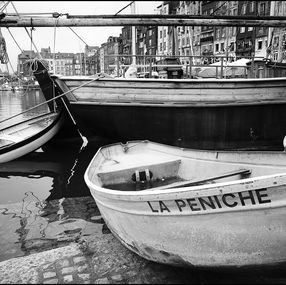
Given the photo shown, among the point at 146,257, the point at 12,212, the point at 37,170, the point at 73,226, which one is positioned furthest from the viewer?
the point at 37,170

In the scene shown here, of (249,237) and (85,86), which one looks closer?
Result: (249,237)

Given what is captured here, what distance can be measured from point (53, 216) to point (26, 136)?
20.7ft

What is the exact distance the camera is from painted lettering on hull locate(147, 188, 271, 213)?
3.07m

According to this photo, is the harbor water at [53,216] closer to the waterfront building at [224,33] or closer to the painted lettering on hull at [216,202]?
the painted lettering on hull at [216,202]

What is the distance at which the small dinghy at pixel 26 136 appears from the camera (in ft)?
32.7

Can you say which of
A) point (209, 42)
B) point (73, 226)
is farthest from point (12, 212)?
Answer: point (209, 42)

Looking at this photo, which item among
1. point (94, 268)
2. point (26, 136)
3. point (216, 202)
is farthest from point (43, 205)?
point (26, 136)

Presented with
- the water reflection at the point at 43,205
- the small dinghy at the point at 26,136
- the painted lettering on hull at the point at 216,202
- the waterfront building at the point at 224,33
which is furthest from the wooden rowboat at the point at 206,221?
the waterfront building at the point at 224,33

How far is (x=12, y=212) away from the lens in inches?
239

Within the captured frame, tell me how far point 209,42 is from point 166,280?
2419 inches

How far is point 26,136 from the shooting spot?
1141 cm

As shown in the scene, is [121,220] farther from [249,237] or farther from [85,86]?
[85,86]

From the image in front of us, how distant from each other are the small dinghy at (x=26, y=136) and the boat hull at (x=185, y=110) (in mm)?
1311

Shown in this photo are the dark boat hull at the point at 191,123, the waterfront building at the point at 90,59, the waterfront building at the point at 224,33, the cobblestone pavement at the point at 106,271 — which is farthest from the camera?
the waterfront building at the point at 224,33
